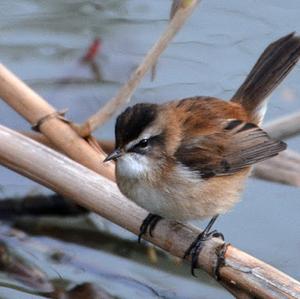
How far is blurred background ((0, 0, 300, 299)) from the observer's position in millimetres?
6281

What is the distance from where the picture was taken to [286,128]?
6336 mm

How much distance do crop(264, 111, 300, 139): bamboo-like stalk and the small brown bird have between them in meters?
0.26

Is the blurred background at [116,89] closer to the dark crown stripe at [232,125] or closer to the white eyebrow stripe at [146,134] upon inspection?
the dark crown stripe at [232,125]

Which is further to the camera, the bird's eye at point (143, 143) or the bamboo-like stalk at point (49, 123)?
the bamboo-like stalk at point (49, 123)

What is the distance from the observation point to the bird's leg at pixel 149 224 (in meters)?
5.38

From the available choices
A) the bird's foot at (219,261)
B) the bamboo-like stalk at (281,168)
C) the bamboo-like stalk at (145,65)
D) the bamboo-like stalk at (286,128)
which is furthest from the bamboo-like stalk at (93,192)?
the bamboo-like stalk at (286,128)

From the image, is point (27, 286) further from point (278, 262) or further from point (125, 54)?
point (125, 54)

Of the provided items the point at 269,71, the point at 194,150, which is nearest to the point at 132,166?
the point at 194,150

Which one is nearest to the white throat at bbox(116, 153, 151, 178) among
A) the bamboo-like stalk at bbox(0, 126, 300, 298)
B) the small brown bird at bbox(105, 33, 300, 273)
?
the small brown bird at bbox(105, 33, 300, 273)

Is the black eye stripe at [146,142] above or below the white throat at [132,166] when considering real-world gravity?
above

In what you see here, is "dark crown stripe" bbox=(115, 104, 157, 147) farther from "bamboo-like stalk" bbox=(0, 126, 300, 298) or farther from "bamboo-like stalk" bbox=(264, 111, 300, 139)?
"bamboo-like stalk" bbox=(264, 111, 300, 139)

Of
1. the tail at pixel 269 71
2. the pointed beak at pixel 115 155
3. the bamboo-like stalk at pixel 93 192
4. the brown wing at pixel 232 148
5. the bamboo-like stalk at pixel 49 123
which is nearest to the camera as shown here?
the bamboo-like stalk at pixel 93 192

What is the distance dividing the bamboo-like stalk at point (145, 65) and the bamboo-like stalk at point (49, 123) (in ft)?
0.24

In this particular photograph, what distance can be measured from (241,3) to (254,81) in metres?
2.43
